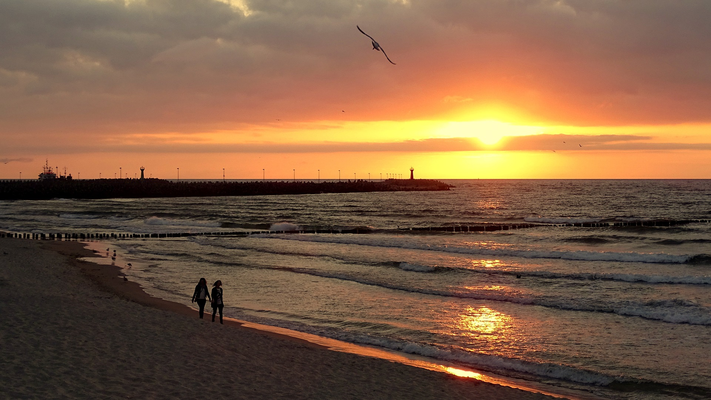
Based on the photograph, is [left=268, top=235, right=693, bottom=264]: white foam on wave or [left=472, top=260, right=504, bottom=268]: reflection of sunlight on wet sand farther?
[left=268, top=235, right=693, bottom=264]: white foam on wave

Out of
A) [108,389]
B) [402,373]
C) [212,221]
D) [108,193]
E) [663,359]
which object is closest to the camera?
[108,389]

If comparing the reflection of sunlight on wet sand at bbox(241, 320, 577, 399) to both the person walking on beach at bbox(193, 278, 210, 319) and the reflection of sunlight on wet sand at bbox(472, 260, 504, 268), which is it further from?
the reflection of sunlight on wet sand at bbox(472, 260, 504, 268)

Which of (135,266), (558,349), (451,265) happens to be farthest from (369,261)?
(558,349)

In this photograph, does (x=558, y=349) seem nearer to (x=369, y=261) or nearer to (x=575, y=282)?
(x=575, y=282)

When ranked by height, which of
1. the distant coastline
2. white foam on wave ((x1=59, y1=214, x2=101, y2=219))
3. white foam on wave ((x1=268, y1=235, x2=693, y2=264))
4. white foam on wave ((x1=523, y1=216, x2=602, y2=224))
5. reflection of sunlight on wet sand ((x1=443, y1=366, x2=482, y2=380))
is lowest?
reflection of sunlight on wet sand ((x1=443, y1=366, x2=482, y2=380))

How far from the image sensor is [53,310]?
16.0 m

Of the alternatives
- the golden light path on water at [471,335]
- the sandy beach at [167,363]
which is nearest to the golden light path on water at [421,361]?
the golden light path on water at [471,335]

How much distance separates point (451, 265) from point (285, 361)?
811 inches

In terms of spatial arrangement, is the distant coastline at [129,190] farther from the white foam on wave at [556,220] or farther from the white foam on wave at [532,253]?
the white foam on wave at [532,253]

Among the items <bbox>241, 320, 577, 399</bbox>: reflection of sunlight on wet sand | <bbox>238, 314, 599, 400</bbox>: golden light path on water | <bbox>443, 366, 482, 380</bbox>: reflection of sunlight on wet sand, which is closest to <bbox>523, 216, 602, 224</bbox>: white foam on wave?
<bbox>238, 314, 599, 400</bbox>: golden light path on water

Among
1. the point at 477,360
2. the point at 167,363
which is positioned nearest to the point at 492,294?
the point at 477,360

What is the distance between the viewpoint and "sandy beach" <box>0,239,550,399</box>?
1039cm

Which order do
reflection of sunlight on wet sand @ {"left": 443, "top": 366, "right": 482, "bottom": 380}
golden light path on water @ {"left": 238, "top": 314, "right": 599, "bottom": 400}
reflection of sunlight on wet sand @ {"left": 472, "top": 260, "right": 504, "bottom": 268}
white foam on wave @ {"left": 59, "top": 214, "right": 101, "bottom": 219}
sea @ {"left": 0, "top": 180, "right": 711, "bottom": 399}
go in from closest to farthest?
golden light path on water @ {"left": 238, "top": 314, "right": 599, "bottom": 400}, reflection of sunlight on wet sand @ {"left": 443, "top": 366, "right": 482, "bottom": 380}, sea @ {"left": 0, "top": 180, "right": 711, "bottom": 399}, reflection of sunlight on wet sand @ {"left": 472, "top": 260, "right": 504, "bottom": 268}, white foam on wave @ {"left": 59, "top": 214, "right": 101, "bottom": 219}

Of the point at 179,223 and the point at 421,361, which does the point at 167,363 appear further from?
the point at 179,223
